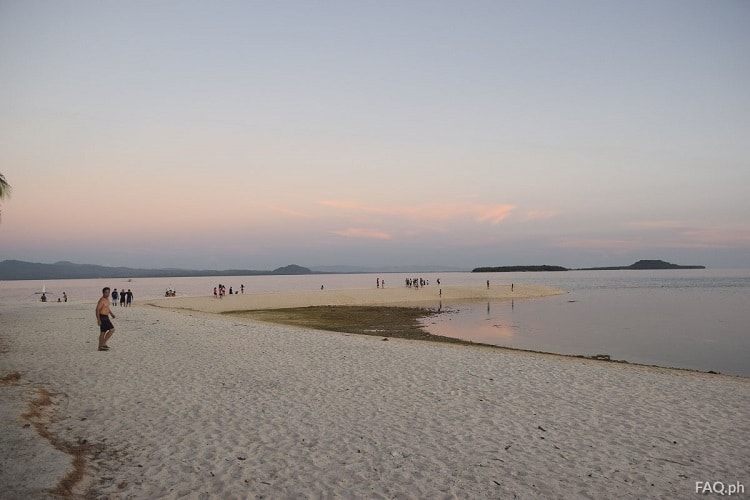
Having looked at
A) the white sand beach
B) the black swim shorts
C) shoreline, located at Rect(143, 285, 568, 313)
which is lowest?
shoreline, located at Rect(143, 285, 568, 313)

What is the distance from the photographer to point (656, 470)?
676 cm

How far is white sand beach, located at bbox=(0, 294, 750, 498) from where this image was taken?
620 centimetres

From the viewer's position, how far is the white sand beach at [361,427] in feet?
20.3

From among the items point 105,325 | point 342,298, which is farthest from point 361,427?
point 342,298

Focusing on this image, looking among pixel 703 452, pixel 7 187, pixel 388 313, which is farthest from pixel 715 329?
pixel 7 187

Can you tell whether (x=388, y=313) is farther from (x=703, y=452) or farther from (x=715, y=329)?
(x=703, y=452)

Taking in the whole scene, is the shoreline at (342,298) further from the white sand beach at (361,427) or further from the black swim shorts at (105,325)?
the white sand beach at (361,427)

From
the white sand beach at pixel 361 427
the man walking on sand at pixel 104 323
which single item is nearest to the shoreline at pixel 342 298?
the man walking on sand at pixel 104 323

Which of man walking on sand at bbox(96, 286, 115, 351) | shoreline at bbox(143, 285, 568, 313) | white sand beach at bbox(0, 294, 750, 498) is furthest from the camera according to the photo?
shoreline at bbox(143, 285, 568, 313)

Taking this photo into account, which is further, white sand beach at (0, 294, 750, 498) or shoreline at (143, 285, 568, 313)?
shoreline at (143, 285, 568, 313)

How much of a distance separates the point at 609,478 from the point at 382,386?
598 centimetres

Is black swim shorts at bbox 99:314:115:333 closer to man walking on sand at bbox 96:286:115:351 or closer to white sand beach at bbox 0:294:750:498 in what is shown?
man walking on sand at bbox 96:286:115:351

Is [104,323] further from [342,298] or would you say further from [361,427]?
[342,298]

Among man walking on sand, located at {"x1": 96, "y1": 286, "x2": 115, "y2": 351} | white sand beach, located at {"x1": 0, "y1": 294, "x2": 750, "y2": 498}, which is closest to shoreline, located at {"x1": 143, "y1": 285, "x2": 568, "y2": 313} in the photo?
man walking on sand, located at {"x1": 96, "y1": 286, "x2": 115, "y2": 351}
